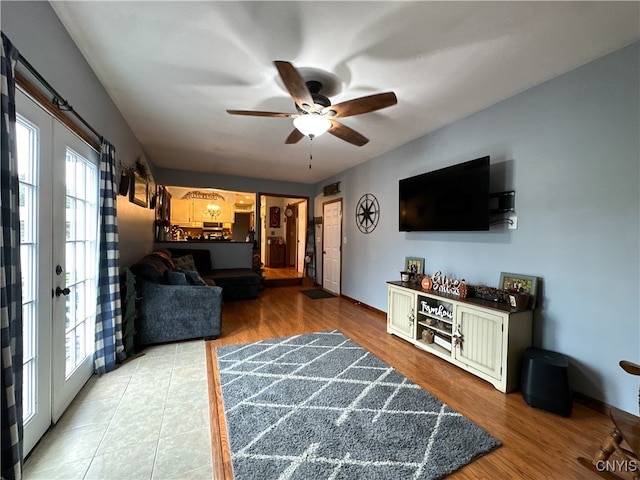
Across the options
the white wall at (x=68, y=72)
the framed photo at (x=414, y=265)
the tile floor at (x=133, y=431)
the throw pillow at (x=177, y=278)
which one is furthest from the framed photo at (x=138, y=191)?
the framed photo at (x=414, y=265)

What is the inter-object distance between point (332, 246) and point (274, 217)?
4.21m

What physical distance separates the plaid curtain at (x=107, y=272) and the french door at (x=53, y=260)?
0.07 meters

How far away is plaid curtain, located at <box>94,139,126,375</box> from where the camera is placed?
2.17 metres

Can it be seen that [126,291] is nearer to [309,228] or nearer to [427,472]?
[427,472]

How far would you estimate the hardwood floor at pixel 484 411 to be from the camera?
1.42m

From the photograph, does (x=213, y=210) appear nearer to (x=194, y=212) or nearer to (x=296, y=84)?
(x=194, y=212)

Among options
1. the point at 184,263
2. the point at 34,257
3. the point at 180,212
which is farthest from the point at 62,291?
the point at 180,212

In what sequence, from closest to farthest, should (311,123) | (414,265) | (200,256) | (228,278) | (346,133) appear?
(311,123) → (346,133) → (414,265) → (228,278) → (200,256)

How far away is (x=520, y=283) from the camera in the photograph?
2.33 m

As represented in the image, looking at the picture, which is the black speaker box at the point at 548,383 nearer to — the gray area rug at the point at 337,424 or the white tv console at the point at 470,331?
the white tv console at the point at 470,331

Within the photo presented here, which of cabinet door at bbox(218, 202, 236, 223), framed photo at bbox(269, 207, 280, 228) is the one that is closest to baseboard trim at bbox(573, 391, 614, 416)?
cabinet door at bbox(218, 202, 236, 223)

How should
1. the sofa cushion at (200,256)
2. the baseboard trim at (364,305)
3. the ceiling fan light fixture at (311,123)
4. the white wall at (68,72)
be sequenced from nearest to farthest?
the white wall at (68,72) → the ceiling fan light fixture at (311,123) → the baseboard trim at (364,305) → the sofa cushion at (200,256)

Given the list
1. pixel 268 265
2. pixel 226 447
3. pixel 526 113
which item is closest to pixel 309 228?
pixel 268 265

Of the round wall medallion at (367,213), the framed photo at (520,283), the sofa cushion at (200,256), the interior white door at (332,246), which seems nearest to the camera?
the framed photo at (520,283)
